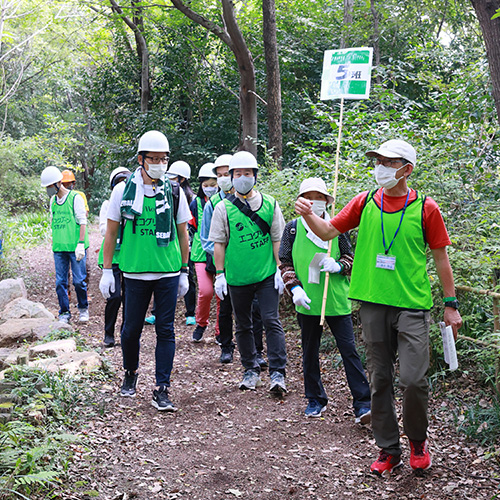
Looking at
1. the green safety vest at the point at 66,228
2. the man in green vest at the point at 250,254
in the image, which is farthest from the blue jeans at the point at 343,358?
the green safety vest at the point at 66,228

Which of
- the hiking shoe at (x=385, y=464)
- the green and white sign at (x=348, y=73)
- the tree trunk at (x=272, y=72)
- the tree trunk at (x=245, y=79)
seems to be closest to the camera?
the hiking shoe at (x=385, y=464)

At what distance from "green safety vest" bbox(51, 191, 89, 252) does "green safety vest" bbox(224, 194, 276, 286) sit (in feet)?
12.6

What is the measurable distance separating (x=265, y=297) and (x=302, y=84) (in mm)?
12134

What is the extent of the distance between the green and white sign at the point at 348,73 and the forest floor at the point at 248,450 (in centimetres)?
321

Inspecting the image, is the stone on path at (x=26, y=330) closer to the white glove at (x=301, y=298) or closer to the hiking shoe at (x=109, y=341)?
the hiking shoe at (x=109, y=341)

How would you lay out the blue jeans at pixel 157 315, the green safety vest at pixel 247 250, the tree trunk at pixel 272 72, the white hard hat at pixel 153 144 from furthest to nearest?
the tree trunk at pixel 272 72, the green safety vest at pixel 247 250, the blue jeans at pixel 157 315, the white hard hat at pixel 153 144

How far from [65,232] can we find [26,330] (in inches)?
68.4

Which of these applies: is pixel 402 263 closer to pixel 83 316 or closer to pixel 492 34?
pixel 492 34

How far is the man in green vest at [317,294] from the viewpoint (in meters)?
4.84

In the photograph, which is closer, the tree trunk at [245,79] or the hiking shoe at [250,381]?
the hiking shoe at [250,381]

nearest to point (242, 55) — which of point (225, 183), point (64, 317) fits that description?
point (225, 183)

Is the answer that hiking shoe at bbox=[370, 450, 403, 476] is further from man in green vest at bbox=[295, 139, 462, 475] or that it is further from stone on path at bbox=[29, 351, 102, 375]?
stone on path at bbox=[29, 351, 102, 375]

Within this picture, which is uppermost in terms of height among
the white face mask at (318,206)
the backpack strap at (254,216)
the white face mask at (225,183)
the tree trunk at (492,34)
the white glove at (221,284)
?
the tree trunk at (492,34)

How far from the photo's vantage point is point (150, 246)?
5.09 metres
